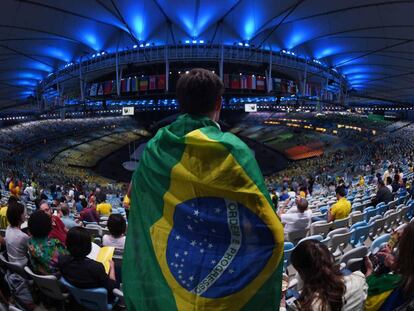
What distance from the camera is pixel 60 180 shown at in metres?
34.1

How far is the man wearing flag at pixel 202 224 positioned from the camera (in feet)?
5.58

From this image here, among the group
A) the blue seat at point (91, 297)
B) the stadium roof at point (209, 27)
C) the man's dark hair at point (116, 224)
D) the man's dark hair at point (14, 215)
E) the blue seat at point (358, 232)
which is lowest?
the blue seat at point (358, 232)

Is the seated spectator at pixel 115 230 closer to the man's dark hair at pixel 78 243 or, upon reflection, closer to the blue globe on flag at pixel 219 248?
the man's dark hair at pixel 78 243

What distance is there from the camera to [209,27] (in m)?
32.8

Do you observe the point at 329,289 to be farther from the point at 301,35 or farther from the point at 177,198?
the point at 301,35

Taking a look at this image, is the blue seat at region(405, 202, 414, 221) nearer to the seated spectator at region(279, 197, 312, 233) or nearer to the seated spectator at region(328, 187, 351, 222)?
the seated spectator at region(328, 187, 351, 222)

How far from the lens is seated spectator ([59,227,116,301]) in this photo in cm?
362

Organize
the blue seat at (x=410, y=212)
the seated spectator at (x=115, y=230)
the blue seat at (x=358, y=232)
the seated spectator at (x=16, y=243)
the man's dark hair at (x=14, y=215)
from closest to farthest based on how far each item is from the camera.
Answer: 1. the seated spectator at (x=16, y=243)
2. the man's dark hair at (x=14, y=215)
3. the seated spectator at (x=115, y=230)
4. the blue seat at (x=358, y=232)
5. the blue seat at (x=410, y=212)

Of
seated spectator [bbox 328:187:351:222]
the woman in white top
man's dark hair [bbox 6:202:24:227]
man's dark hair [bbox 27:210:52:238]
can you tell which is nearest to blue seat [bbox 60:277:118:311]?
man's dark hair [bbox 27:210:52:238]

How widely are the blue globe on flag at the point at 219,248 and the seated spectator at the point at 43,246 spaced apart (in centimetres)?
274

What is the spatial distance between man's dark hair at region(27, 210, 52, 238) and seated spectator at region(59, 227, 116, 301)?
1.70 feet

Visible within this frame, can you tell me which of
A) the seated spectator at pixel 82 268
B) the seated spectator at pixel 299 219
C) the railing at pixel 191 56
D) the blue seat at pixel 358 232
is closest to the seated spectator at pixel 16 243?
the seated spectator at pixel 82 268

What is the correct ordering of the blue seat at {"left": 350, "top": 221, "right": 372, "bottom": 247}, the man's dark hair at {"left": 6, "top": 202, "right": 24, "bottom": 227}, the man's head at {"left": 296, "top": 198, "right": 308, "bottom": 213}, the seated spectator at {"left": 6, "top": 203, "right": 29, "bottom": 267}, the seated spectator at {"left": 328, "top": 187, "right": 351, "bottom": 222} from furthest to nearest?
the seated spectator at {"left": 328, "top": 187, "right": 351, "bottom": 222}
the man's head at {"left": 296, "top": 198, "right": 308, "bottom": 213}
the blue seat at {"left": 350, "top": 221, "right": 372, "bottom": 247}
the man's dark hair at {"left": 6, "top": 202, "right": 24, "bottom": 227}
the seated spectator at {"left": 6, "top": 203, "right": 29, "bottom": 267}

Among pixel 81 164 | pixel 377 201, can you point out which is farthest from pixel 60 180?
pixel 377 201
